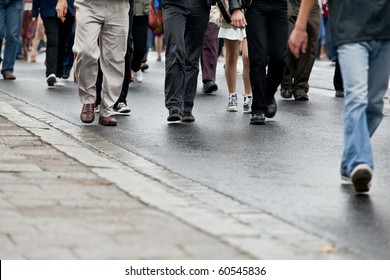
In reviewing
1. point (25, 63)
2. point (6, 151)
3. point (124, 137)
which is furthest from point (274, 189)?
point (25, 63)

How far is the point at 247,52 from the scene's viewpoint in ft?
43.1

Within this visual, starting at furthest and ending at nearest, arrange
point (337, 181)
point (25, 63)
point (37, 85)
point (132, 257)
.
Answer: point (25, 63), point (37, 85), point (337, 181), point (132, 257)

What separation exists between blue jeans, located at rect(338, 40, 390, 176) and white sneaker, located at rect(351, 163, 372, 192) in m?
0.05

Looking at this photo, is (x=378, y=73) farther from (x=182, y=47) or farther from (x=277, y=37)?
(x=182, y=47)

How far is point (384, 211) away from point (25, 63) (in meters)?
19.8

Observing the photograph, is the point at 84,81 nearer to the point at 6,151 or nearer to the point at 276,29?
the point at 276,29

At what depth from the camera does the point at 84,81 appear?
11.9 meters

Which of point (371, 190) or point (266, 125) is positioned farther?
point (266, 125)

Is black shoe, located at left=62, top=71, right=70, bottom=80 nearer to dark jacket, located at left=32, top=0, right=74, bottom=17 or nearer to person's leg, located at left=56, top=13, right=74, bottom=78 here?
person's leg, located at left=56, top=13, right=74, bottom=78

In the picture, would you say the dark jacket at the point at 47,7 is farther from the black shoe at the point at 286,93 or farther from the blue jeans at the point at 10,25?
the black shoe at the point at 286,93

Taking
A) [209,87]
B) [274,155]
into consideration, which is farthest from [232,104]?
[274,155]

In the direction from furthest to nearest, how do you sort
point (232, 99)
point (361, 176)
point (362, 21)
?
point (232, 99), point (362, 21), point (361, 176)

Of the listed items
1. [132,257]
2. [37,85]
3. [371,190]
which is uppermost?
[132,257]

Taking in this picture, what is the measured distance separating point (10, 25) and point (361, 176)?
12.2 meters
